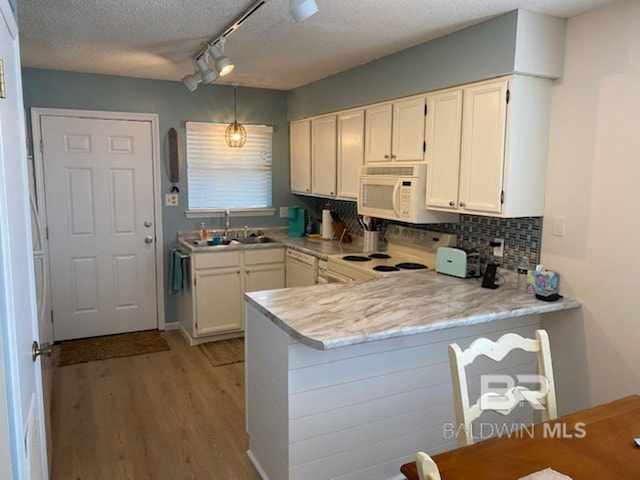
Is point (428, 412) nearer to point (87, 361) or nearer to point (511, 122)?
point (511, 122)

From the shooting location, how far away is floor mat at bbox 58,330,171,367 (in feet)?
13.6

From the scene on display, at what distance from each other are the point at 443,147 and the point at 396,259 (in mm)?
1084

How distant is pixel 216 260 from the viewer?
4391mm

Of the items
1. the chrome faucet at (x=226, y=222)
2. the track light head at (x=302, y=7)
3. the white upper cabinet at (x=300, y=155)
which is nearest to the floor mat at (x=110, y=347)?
the chrome faucet at (x=226, y=222)

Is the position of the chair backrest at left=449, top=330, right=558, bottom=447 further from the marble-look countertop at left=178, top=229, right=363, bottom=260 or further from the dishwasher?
the dishwasher

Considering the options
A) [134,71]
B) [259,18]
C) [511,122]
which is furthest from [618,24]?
[134,71]

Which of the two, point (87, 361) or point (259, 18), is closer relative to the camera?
point (259, 18)

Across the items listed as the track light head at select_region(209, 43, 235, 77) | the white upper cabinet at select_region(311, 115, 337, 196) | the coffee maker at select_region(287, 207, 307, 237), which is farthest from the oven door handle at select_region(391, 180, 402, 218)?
the coffee maker at select_region(287, 207, 307, 237)

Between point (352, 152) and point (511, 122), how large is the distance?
5.36 ft

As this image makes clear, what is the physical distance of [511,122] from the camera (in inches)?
103

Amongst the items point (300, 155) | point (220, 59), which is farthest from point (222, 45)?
point (300, 155)

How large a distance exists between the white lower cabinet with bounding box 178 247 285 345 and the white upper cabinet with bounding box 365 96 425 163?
1467mm

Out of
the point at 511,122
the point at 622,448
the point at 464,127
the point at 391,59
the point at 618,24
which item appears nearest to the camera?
the point at 622,448

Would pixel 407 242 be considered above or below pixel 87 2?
below
